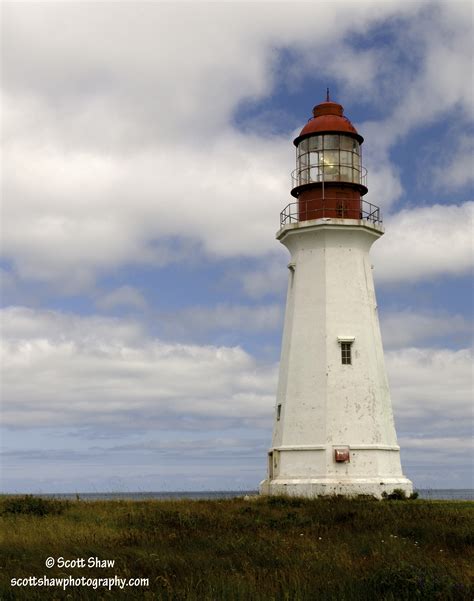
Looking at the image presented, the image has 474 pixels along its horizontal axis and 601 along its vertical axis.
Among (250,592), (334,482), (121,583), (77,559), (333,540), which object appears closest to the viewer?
(250,592)

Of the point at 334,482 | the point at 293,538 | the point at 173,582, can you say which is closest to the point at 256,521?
the point at 293,538

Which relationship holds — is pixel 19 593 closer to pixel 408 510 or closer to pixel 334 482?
pixel 408 510

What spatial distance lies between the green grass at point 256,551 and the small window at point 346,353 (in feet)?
24.4

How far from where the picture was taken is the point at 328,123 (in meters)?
30.3

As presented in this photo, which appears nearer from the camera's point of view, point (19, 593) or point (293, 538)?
point (19, 593)

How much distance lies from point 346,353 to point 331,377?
3.57 feet

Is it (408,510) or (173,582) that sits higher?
(408,510)

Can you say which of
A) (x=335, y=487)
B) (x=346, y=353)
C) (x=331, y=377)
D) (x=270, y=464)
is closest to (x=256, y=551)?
(x=335, y=487)

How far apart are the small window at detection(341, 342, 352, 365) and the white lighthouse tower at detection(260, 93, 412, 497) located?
0.04 metres

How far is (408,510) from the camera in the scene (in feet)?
67.9

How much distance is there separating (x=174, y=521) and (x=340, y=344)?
39.9ft

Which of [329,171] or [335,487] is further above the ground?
[329,171]

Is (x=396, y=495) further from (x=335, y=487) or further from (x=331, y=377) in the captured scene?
(x=331, y=377)

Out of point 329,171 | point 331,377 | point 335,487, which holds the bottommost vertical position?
point 335,487
